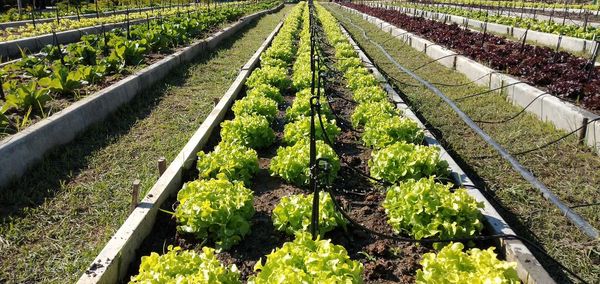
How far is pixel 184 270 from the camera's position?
2977 mm

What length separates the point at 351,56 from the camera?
11.4 meters

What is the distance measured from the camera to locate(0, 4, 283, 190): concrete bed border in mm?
4832

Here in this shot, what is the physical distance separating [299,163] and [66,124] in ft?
11.0

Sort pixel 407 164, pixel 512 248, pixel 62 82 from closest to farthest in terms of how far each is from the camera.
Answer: pixel 512 248 < pixel 407 164 < pixel 62 82

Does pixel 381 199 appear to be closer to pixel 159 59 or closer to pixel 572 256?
pixel 572 256

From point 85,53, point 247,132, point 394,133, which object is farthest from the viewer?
point 85,53

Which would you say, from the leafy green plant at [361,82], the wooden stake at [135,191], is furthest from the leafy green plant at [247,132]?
the leafy green plant at [361,82]

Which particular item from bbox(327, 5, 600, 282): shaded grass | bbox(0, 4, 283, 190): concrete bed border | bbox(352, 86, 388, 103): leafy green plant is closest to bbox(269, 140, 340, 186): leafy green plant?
bbox(327, 5, 600, 282): shaded grass

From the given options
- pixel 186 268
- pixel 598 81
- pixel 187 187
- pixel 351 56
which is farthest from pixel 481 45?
pixel 186 268

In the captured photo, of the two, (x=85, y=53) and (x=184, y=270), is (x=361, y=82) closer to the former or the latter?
(x=85, y=53)

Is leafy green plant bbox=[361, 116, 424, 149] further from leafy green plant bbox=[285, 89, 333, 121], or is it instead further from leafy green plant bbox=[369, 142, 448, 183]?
leafy green plant bbox=[285, 89, 333, 121]

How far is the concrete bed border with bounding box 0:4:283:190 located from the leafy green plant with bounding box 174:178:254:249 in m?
2.23

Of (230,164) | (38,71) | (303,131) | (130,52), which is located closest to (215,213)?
(230,164)

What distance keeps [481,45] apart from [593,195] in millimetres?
7604
